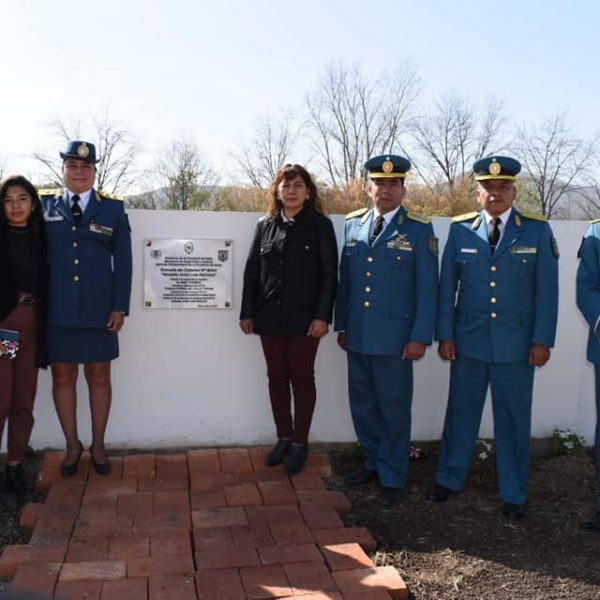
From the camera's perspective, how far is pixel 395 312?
3.67 meters

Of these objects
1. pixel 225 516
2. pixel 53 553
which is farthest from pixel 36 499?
pixel 225 516

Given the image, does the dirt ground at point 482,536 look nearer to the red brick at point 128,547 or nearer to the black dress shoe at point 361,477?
the black dress shoe at point 361,477

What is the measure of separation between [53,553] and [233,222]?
2094 millimetres

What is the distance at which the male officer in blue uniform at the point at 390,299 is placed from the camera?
11.9 ft

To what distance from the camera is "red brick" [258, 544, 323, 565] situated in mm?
2934

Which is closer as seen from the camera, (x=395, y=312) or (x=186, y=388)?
(x=395, y=312)

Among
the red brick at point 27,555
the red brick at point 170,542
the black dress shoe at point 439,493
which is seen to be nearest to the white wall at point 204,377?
the black dress shoe at point 439,493

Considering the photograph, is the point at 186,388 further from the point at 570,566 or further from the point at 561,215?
the point at 561,215

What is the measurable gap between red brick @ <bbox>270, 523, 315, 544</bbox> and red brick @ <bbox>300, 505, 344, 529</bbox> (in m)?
0.07

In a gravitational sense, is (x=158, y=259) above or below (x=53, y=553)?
above

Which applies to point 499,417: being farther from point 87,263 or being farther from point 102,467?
point 87,263

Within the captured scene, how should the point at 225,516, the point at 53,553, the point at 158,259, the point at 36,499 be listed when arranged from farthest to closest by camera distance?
the point at 158,259 → the point at 36,499 → the point at 225,516 → the point at 53,553

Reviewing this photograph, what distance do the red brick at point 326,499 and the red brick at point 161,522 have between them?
60 centimetres

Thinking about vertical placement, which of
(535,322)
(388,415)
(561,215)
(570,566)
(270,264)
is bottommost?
(570,566)
